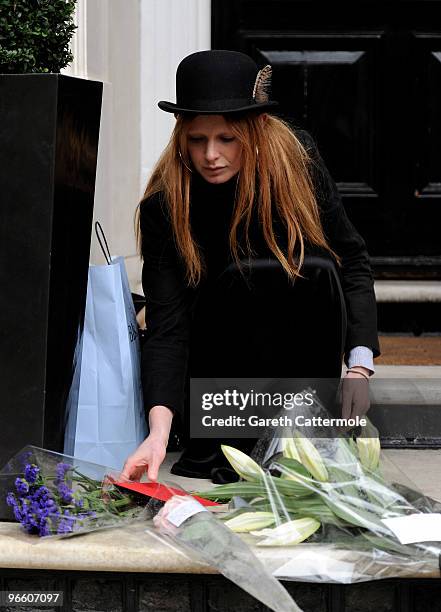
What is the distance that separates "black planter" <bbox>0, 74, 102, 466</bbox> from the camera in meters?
2.15

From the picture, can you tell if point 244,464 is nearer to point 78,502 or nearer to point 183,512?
point 183,512

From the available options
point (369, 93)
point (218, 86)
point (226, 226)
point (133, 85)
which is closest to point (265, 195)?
point (226, 226)

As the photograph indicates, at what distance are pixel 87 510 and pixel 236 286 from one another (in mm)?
682

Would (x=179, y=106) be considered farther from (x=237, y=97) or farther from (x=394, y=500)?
(x=394, y=500)

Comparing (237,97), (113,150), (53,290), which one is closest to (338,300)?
(237,97)

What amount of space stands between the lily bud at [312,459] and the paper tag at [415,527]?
137 millimetres

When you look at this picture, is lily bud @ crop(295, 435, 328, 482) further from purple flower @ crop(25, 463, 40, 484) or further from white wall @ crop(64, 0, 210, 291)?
white wall @ crop(64, 0, 210, 291)

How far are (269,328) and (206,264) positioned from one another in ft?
0.64

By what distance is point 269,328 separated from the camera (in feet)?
8.69

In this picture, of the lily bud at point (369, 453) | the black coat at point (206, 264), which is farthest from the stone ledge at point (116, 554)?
the black coat at point (206, 264)

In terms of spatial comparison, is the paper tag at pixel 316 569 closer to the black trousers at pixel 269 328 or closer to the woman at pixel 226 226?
the woman at pixel 226 226

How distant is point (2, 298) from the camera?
2180 millimetres

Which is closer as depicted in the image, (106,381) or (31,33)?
(31,33)

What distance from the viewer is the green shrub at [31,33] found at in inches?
83.9
